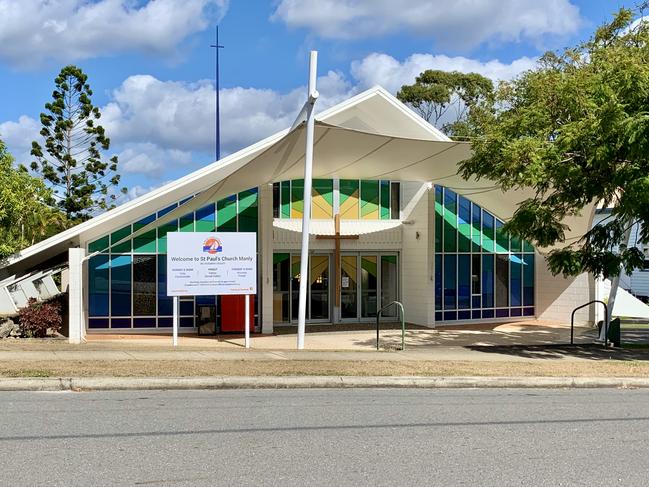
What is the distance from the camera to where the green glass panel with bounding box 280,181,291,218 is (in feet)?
69.6

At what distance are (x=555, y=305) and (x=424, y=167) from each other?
31.6 feet

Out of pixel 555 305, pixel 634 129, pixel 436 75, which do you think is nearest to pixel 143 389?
pixel 634 129

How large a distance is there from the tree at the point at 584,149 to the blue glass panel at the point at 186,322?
9310 mm

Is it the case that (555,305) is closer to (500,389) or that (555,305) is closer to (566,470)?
(500,389)

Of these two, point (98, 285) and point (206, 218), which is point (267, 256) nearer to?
point (206, 218)

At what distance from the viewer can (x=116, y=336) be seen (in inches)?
741

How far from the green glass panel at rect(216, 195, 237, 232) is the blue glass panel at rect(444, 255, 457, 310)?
7.38 metres

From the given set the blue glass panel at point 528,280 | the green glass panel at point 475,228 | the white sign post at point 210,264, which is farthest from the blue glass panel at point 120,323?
the blue glass panel at point 528,280

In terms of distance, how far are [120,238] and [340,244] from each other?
678 cm

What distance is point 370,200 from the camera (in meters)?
22.2

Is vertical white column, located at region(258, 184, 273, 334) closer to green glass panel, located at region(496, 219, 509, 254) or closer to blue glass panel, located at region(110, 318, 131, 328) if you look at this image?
blue glass panel, located at region(110, 318, 131, 328)

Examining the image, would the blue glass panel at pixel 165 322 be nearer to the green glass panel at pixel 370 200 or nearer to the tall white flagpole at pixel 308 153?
the tall white flagpole at pixel 308 153

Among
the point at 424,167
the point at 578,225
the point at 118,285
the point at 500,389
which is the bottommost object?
the point at 500,389

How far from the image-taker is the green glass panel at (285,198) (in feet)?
69.6
